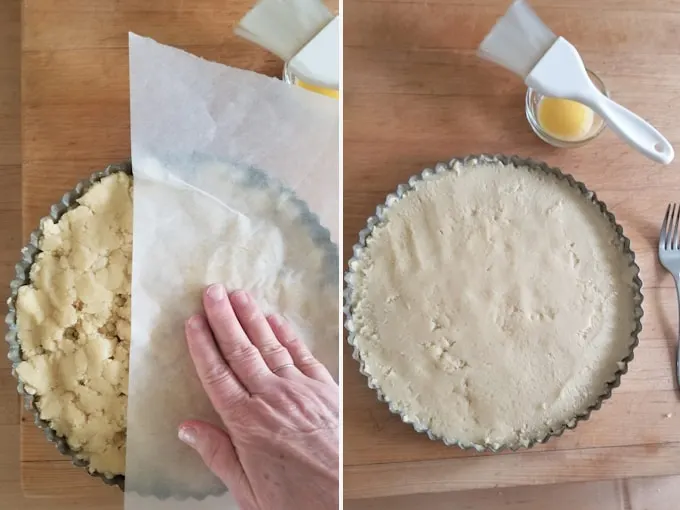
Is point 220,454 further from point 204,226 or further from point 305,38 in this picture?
point 305,38

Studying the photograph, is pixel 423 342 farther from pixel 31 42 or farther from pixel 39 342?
pixel 31 42

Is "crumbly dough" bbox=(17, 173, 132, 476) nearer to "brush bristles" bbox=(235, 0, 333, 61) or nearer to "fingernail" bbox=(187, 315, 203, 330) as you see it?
"fingernail" bbox=(187, 315, 203, 330)

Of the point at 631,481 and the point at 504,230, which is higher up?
the point at 504,230

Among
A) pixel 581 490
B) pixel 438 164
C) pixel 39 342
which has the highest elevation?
pixel 438 164

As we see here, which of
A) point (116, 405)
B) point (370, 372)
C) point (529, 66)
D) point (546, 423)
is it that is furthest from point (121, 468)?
point (529, 66)

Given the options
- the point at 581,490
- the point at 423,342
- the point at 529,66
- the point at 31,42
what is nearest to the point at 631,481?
the point at 581,490

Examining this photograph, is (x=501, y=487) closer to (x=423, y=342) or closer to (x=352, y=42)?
(x=423, y=342)

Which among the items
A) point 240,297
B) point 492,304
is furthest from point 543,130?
point 240,297
